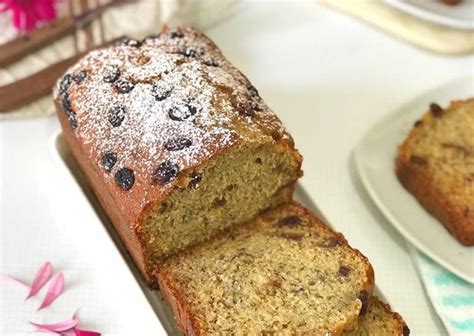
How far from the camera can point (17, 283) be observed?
1.79 meters

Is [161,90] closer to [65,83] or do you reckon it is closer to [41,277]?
[65,83]

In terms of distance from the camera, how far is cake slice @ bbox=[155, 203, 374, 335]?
61.0 inches

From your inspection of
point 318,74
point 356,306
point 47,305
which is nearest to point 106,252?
point 47,305

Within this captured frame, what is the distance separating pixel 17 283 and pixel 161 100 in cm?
57

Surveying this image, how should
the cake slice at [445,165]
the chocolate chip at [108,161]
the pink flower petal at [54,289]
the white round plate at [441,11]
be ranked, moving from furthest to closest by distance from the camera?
the white round plate at [441,11], the cake slice at [445,165], the pink flower petal at [54,289], the chocolate chip at [108,161]

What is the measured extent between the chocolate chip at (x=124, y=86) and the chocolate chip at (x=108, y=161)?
17cm

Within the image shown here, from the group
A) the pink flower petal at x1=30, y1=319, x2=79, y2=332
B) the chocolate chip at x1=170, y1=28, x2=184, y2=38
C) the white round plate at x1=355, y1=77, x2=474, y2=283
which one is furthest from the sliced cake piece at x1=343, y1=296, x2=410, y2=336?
the chocolate chip at x1=170, y1=28, x2=184, y2=38

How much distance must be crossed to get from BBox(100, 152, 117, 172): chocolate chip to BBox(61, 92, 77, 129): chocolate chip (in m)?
0.16

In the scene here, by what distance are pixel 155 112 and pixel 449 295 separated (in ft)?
2.67

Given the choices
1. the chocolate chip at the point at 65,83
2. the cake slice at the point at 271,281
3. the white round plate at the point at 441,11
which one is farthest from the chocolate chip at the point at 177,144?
the white round plate at the point at 441,11

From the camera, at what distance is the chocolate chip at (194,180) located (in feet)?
5.20

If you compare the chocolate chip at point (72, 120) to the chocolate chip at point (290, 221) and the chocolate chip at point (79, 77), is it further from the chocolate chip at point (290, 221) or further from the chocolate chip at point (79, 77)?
the chocolate chip at point (290, 221)

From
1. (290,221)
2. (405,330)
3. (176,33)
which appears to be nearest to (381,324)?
(405,330)

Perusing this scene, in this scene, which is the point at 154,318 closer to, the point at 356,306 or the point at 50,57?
the point at 356,306
